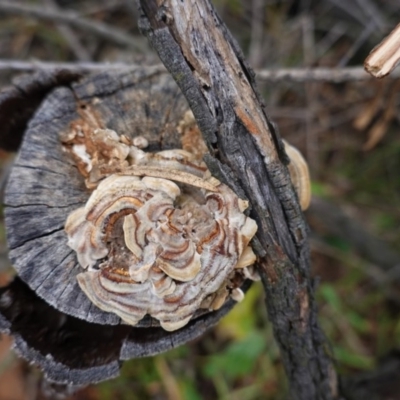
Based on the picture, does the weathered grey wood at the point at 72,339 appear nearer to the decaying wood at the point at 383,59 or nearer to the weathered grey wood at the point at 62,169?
the weathered grey wood at the point at 62,169

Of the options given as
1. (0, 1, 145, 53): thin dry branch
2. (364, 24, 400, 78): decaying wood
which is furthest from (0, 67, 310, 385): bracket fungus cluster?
(0, 1, 145, 53): thin dry branch

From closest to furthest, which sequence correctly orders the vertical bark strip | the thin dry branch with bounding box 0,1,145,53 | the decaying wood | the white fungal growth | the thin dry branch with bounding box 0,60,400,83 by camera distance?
the decaying wood → the vertical bark strip → the white fungal growth → the thin dry branch with bounding box 0,60,400,83 → the thin dry branch with bounding box 0,1,145,53

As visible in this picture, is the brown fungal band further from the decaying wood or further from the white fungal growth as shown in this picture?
the decaying wood

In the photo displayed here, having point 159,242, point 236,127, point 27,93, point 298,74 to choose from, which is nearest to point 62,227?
point 159,242

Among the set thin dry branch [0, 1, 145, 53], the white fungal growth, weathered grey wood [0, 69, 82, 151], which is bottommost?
the white fungal growth

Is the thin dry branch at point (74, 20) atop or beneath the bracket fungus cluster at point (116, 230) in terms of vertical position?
atop

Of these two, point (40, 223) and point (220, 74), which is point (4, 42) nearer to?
point (40, 223)

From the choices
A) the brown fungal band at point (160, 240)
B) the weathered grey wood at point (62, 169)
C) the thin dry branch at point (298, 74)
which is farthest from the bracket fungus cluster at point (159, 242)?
the thin dry branch at point (298, 74)
